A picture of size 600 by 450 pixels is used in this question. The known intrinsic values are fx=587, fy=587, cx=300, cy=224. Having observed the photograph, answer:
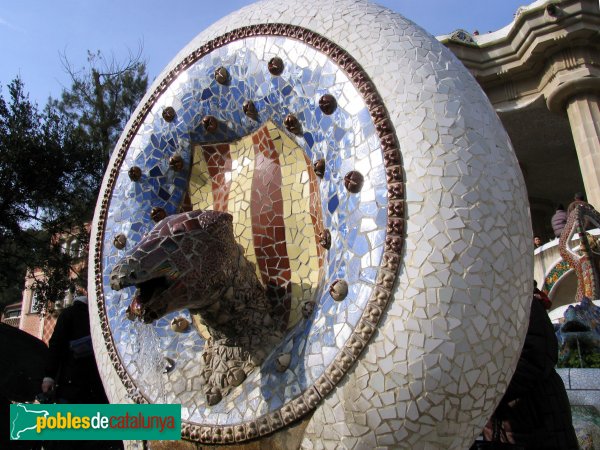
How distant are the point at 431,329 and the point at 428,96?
76 centimetres

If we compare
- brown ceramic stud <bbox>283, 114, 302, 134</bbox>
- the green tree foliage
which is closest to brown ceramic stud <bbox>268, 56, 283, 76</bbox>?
brown ceramic stud <bbox>283, 114, 302, 134</bbox>

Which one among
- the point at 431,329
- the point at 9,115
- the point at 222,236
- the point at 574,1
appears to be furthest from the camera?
the point at 574,1

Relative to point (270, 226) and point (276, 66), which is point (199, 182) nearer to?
point (270, 226)

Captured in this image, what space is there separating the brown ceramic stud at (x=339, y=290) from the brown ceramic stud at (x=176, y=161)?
1.15m

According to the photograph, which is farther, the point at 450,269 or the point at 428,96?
the point at 428,96

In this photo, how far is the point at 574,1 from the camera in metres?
14.3

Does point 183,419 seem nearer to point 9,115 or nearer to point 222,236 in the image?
point 222,236

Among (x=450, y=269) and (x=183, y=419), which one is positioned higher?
(x=450, y=269)

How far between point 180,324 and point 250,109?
3.13 ft

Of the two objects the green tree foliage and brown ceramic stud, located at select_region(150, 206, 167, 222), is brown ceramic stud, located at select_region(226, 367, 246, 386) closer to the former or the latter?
brown ceramic stud, located at select_region(150, 206, 167, 222)

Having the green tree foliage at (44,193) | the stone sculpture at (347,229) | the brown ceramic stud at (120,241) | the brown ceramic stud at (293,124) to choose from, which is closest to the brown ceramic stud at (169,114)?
the stone sculpture at (347,229)

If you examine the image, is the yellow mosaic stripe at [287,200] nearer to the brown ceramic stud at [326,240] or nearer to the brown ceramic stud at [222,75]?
the brown ceramic stud at [326,240]

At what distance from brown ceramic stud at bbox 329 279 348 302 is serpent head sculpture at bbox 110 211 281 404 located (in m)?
0.40

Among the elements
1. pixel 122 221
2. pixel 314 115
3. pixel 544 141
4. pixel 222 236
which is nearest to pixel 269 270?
pixel 222 236
